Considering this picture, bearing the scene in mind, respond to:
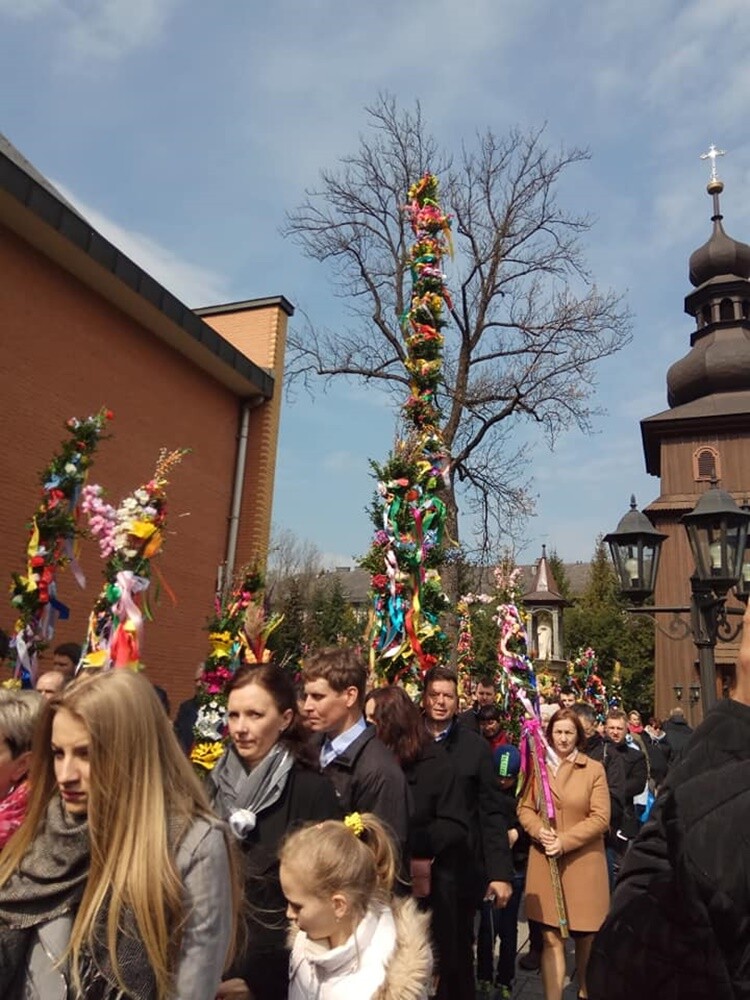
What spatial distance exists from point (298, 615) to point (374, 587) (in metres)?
21.4

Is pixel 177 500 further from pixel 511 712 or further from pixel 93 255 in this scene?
pixel 511 712

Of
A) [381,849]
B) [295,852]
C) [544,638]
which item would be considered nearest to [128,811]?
[295,852]

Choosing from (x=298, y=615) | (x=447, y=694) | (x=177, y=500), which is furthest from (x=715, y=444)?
(x=447, y=694)

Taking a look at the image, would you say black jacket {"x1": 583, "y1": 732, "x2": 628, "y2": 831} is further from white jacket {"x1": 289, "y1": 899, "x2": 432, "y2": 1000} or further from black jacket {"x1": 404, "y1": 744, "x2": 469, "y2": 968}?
white jacket {"x1": 289, "y1": 899, "x2": 432, "y2": 1000}

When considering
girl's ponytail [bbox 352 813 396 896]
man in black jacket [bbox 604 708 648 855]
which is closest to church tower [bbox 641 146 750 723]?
man in black jacket [bbox 604 708 648 855]

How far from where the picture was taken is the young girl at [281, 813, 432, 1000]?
2615mm

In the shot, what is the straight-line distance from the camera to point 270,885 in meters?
2.75

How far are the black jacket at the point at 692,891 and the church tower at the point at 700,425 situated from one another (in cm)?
3007

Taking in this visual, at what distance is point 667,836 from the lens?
1376mm

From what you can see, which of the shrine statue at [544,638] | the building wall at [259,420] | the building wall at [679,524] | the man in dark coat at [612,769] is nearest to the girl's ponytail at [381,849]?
the man in dark coat at [612,769]

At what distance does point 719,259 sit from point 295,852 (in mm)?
40503

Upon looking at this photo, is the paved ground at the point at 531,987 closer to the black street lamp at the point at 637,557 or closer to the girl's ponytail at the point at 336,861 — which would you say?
the black street lamp at the point at 637,557

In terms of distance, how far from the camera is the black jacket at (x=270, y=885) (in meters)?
2.63

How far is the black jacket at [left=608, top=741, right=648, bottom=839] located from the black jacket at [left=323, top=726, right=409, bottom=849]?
5.19 m
